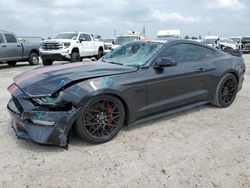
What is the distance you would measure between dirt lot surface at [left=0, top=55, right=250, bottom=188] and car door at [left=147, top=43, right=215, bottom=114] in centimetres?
42

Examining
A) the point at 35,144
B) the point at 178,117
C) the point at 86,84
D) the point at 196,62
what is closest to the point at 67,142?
the point at 35,144

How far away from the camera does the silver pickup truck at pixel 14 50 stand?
46.0 ft

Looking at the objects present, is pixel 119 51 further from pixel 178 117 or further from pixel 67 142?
pixel 67 142

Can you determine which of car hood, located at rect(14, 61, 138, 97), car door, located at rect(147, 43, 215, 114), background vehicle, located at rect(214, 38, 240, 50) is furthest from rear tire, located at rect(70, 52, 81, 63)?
background vehicle, located at rect(214, 38, 240, 50)

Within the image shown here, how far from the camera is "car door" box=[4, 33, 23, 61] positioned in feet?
46.5

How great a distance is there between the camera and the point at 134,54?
16.7 ft

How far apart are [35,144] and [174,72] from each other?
8.13 ft

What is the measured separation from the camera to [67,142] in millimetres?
3850

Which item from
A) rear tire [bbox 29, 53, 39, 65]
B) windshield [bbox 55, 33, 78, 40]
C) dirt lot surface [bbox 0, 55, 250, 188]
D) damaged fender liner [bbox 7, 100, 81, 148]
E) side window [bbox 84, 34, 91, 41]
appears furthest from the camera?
Result: side window [bbox 84, 34, 91, 41]

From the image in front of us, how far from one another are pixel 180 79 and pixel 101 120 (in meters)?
1.66

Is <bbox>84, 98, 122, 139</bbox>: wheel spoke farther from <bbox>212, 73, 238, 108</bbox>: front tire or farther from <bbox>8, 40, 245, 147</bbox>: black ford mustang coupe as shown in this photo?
<bbox>212, 73, 238, 108</bbox>: front tire

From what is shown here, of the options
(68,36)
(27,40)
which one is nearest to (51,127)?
(68,36)

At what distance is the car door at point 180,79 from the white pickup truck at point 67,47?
433 inches

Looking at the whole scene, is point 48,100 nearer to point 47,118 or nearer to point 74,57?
point 47,118
